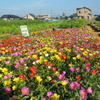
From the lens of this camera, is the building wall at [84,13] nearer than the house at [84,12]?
No

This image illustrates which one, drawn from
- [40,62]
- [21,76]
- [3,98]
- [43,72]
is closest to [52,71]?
[43,72]

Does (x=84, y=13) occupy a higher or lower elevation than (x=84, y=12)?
lower

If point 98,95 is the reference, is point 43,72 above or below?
above

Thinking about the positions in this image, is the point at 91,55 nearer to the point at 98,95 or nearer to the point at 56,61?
the point at 56,61

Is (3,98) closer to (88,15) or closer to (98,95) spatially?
(98,95)

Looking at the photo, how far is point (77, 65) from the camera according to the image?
2434 millimetres

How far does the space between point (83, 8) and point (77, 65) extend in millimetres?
61930

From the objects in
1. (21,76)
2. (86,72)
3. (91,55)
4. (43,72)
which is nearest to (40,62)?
(43,72)

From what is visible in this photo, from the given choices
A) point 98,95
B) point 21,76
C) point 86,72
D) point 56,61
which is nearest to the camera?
point 98,95

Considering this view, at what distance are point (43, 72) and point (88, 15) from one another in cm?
6323

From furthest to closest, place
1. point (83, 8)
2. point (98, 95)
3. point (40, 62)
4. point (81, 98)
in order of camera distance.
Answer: point (83, 8)
point (40, 62)
point (98, 95)
point (81, 98)

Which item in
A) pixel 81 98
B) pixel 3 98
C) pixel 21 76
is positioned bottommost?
pixel 3 98

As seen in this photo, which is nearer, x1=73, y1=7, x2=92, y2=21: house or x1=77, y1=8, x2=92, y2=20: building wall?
x1=73, y1=7, x2=92, y2=21: house

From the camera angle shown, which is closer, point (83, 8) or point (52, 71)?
point (52, 71)
